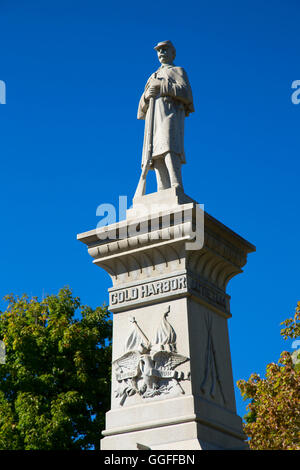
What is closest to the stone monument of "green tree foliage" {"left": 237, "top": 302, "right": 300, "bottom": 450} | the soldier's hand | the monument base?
the monument base

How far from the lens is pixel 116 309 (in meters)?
9.88

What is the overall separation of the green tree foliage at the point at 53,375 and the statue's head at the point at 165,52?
14.5 meters

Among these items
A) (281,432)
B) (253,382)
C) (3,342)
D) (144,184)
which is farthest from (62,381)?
(144,184)

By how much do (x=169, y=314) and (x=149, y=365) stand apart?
70 cm

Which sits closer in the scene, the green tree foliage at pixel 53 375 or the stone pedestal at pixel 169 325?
the stone pedestal at pixel 169 325

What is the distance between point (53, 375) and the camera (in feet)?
80.7

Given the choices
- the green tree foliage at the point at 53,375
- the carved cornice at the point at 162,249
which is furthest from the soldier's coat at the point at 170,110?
the green tree foliage at the point at 53,375

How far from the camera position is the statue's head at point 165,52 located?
11.2 m

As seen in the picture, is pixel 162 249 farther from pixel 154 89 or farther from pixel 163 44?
pixel 163 44

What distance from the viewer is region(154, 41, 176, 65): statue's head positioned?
11172mm

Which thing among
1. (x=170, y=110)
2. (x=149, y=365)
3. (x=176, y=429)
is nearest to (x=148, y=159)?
(x=170, y=110)

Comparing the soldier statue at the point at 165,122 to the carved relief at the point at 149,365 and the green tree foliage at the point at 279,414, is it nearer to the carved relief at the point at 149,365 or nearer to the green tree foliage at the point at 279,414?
the carved relief at the point at 149,365

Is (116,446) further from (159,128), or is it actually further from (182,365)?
(159,128)

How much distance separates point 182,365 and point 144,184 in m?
2.90
